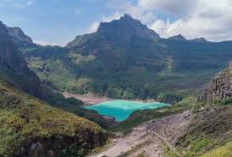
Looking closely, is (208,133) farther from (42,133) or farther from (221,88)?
(221,88)

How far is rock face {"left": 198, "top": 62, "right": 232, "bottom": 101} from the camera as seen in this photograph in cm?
13571

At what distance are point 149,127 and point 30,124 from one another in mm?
38643

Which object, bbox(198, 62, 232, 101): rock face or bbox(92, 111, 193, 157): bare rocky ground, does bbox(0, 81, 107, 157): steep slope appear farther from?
bbox(198, 62, 232, 101): rock face

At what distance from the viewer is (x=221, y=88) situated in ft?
465

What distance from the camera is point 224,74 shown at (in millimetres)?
145750

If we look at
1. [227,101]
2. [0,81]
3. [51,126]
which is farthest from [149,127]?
[0,81]

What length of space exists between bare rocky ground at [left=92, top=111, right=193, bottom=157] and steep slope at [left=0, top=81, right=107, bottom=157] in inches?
261

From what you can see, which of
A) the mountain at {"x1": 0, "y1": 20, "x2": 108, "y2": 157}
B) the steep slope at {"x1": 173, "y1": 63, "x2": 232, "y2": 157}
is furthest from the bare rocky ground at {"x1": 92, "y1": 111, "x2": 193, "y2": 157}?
the mountain at {"x1": 0, "y1": 20, "x2": 108, "y2": 157}

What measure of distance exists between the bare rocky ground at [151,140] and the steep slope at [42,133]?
21.7 feet

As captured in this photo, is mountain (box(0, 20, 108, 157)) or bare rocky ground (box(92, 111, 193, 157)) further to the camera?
bare rocky ground (box(92, 111, 193, 157))

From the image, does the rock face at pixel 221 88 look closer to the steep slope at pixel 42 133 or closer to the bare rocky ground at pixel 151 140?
the bare rocky ground at pixel 151 140

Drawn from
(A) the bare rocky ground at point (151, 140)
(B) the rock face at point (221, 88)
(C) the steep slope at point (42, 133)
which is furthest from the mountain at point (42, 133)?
(B) the rock face at point (221, 88)

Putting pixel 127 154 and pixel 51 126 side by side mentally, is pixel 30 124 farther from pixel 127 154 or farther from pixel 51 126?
pixel 127 154

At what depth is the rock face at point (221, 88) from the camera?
445 ft
